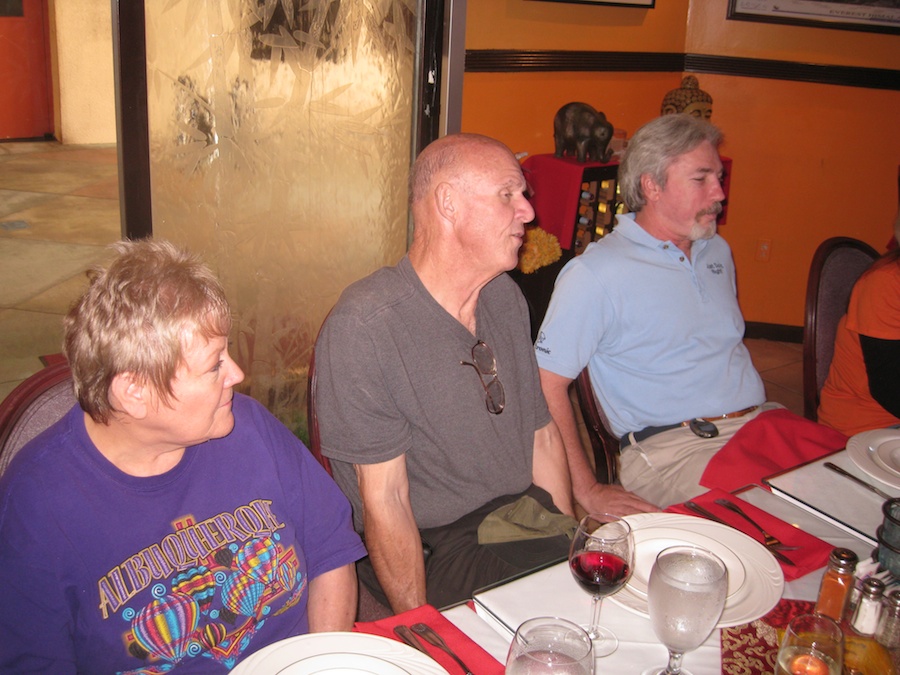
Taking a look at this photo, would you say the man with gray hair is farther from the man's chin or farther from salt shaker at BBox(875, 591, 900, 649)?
salt shaker at BBox(875, 591, 900, 649)

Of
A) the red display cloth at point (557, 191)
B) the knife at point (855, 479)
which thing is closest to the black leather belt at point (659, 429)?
the knife at point (855, 479)

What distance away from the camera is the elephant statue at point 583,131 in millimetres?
3732

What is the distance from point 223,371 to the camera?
1248mm

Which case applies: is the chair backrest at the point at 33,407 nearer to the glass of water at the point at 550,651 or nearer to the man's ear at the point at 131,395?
the man's ear at the point at 131,395

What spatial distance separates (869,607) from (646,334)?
1.14 metres

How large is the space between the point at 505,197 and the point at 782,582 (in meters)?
0.92

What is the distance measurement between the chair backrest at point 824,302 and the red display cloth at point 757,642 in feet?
4.33

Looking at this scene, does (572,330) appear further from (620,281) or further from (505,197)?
(505,197)

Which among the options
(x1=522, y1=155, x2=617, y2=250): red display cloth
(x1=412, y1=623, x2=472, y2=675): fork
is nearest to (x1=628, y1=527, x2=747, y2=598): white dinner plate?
(x1=412, y1=623, x2=472, y2=675): fork

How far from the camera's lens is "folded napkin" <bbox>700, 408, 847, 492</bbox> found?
180cm

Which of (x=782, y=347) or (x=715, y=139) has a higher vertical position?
(x=715, y=139)

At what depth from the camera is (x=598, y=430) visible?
7.06ft

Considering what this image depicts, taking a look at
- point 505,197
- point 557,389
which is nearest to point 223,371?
point 505,197

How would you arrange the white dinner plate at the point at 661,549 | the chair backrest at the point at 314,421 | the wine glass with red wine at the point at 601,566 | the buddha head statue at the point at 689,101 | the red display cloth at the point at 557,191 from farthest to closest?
the buddha head statue at the point at 689,101 < the red display cloth at the point at 557,191 < the chair backrest at the point at 314,421 < the white dinner plate at the point at 661,549 < the wine glass with red wine at the point at 601,566
